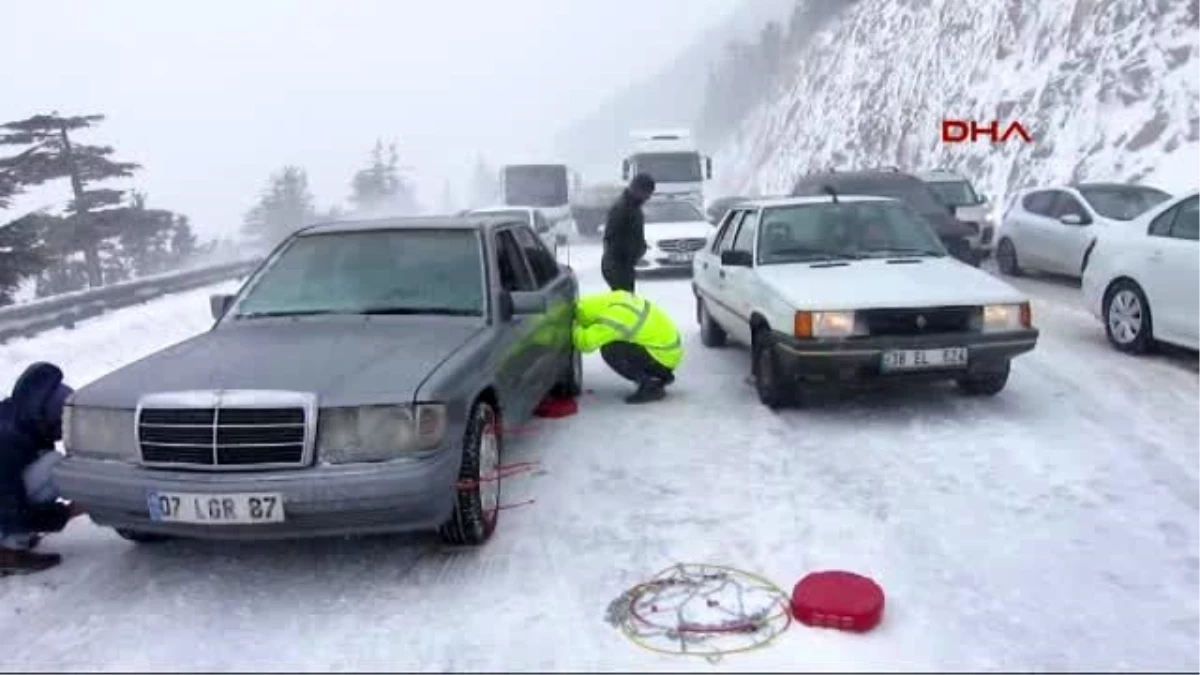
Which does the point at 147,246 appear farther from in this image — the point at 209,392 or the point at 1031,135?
the point at 209,392

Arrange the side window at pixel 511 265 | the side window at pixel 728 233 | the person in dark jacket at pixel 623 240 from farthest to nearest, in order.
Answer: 1. the person in dark jacket at pixel 623 240
2. the side window at pixel 728 233
3. the side window at pixel 511 265

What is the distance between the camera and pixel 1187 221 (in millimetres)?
8375

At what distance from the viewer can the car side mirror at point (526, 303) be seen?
559cm

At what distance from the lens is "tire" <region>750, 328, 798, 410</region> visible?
23.3 ft

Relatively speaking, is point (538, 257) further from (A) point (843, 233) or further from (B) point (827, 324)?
(A) point (843, 233)

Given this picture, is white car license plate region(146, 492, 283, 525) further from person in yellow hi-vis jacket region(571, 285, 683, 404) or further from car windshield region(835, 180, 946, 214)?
car windshield region(835, 180, 946, 214)

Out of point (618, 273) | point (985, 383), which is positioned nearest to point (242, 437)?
point (985, 383)

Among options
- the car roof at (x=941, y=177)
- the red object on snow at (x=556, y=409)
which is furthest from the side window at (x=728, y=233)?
the car roof at (x=941, y=177)

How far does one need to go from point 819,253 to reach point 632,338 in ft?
5.44

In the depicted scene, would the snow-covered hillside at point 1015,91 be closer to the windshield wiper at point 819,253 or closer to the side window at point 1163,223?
the side window at point 1163,223

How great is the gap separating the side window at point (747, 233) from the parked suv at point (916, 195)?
490 cm

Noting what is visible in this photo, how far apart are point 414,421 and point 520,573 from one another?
0.89 m

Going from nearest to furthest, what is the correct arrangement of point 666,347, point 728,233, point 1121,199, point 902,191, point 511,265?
point 511,265 → point 666,347 → point 728,233 → point 902,191 → point 1121,199

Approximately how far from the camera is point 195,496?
411 cm
